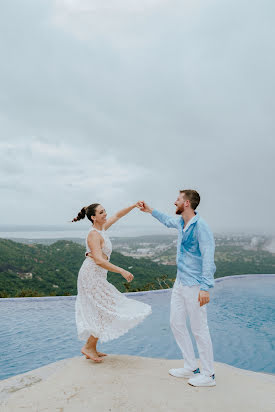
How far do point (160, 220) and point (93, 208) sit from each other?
2.51ft

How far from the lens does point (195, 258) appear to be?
3178mm

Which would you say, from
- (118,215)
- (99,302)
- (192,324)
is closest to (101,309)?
(99,302)

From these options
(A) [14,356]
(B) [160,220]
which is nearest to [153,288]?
(A) [14,356]

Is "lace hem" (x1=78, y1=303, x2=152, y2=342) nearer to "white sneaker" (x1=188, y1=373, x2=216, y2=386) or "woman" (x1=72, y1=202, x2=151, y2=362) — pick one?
"woman" (x1=72, y1=202, x2=151, y2=362)

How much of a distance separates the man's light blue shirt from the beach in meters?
0.92

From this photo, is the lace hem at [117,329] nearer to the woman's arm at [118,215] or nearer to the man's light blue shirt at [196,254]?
the man's light blue shirt at [196,254]

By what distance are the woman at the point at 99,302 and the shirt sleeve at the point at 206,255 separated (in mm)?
790

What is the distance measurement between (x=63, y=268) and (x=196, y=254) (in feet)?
43.6

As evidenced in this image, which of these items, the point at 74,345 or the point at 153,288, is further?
the point at 153,288

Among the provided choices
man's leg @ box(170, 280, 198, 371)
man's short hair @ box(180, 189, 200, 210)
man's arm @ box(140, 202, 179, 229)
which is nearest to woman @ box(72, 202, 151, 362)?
man's leg @ box(170, 280, 198, 371)

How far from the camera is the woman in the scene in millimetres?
3441

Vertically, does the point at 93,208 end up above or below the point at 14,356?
above

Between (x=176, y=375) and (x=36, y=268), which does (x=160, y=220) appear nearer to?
(x=176, y=375)

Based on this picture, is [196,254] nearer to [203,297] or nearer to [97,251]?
[203,297]
